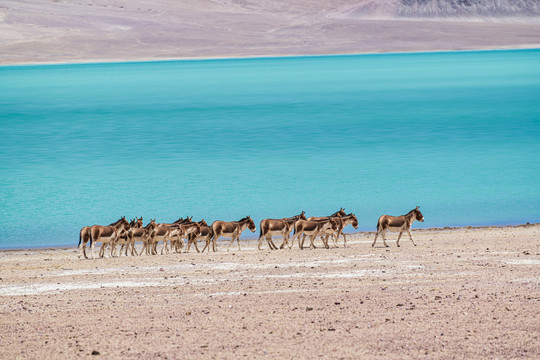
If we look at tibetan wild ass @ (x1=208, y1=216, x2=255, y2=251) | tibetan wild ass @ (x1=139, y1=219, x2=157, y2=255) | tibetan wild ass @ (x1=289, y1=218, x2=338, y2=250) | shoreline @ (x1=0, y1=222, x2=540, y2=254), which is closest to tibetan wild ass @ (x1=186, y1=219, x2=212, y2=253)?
tibetan wild ass @ (x1=208, y1=216, x2=255, y2=251)

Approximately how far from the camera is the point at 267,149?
→ 45.8 m

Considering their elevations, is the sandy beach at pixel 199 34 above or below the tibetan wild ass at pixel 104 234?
above

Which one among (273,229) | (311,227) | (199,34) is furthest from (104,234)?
(199,34)

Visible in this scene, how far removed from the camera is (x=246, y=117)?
207 ft

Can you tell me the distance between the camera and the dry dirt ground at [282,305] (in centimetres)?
940

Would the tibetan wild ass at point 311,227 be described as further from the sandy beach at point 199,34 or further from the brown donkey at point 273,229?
the sandy beach at point 199,34

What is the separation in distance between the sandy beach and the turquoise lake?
4604 centimetres

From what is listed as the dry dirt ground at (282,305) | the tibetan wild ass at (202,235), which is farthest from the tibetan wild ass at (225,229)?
the dry dirt ground at (282,305)

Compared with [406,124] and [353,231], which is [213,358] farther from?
[406,124]

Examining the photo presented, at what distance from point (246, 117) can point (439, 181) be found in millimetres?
32151

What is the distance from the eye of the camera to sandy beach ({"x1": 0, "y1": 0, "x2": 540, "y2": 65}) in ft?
493

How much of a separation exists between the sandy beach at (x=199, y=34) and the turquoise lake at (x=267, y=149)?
46044mm

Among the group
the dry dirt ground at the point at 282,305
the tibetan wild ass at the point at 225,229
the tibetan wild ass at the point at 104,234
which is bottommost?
the dry dirt ground at the point at 282,305

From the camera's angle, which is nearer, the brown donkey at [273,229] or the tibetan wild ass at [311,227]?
the tibetan wild ass at [311,227]
